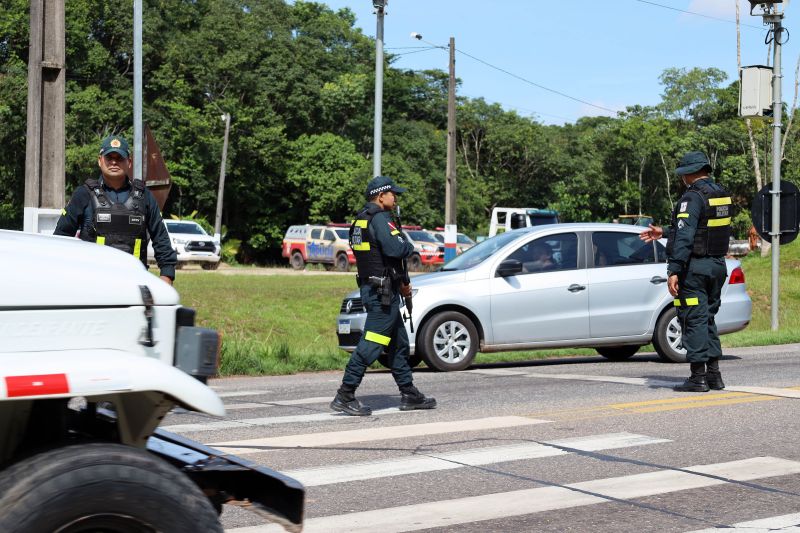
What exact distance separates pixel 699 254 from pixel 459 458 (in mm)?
3854

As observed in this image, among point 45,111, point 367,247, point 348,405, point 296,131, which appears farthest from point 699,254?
point 296,131

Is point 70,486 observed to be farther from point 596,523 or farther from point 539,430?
point 539,430

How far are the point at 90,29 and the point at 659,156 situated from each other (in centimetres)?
4350

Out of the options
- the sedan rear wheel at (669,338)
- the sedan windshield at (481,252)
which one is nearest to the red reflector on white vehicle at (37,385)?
the sedan windshield at (481,252)

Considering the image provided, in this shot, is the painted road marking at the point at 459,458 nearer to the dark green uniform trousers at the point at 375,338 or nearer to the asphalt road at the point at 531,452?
the asphalt road at the point at 531,452

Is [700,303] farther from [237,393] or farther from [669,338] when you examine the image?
[237,393]

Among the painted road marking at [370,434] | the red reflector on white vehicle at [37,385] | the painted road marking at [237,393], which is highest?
the red reflector on white vehicle at [37,385]

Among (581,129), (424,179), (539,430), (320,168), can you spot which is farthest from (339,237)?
(581,129)

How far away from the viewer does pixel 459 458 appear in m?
6.91

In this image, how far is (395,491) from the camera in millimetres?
5957

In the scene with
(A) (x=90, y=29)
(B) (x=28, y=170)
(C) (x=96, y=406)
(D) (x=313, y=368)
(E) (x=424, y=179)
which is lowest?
(D) (x=313, y=368)

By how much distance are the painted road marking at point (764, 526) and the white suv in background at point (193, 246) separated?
36.1 m

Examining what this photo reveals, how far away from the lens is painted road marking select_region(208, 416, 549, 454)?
731cm

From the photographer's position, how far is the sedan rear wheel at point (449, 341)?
12.5 meters
